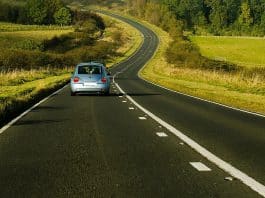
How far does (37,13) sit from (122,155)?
164432 millimetres

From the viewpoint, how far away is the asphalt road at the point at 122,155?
7.45 metres

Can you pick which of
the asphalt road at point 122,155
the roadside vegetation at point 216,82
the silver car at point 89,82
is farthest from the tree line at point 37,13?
the asphalt road at point 122,155

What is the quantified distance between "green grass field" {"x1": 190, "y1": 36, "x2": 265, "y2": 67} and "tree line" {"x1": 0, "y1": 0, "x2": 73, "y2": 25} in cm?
4208

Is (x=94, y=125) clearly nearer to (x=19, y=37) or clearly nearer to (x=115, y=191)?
(x=115, y=191)

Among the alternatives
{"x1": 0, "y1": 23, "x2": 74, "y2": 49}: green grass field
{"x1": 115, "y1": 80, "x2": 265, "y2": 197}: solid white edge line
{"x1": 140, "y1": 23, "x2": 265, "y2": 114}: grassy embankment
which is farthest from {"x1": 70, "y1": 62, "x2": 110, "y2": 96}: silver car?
{"x1": 0, "y1": 23, "x2": 74, "y2": 49}: green grass field

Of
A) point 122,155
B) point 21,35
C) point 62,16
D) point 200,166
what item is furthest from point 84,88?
point 62,16

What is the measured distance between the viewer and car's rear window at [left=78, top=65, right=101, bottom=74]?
28984 mm

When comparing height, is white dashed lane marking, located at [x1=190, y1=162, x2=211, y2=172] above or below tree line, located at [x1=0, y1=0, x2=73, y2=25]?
above

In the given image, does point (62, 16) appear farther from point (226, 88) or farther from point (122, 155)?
point (122, 155)

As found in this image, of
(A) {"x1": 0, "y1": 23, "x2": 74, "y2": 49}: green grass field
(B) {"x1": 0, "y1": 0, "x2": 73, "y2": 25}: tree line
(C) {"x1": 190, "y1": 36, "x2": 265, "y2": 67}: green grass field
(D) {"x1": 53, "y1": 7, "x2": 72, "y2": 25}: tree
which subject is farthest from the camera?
(D) {"x1": 53, "y1": 7, "x2": 72, "y2": 25}: tree

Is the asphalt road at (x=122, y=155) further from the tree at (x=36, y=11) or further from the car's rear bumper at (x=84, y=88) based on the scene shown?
the tree at (x=36, y=11)

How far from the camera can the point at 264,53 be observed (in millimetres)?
122312

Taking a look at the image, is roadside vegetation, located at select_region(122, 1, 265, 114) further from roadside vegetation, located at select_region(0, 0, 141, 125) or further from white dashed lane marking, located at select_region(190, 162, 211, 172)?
roadside vegetation, located at select_region(0, 0, 141, 125)

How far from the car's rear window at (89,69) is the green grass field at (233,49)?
Result: 78.8 m
